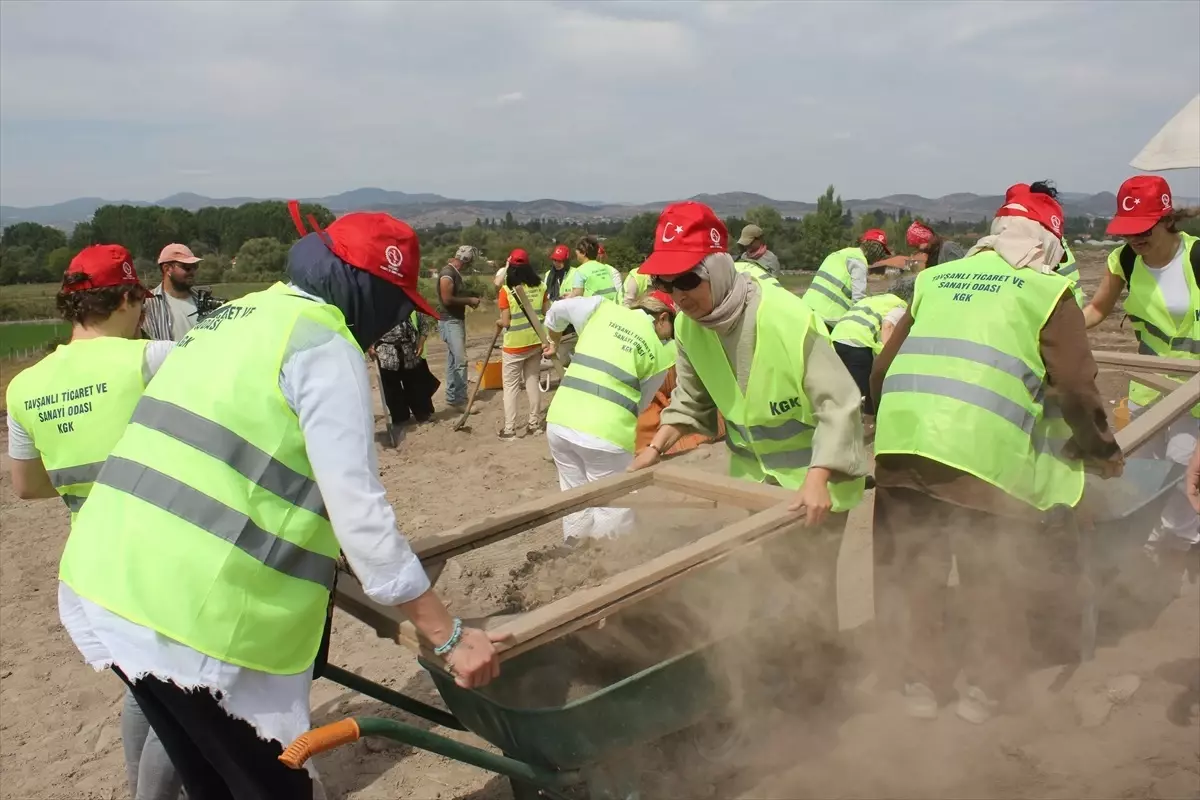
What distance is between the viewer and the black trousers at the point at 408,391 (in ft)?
29.4

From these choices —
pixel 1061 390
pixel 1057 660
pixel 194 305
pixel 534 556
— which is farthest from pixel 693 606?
pixel 194 305

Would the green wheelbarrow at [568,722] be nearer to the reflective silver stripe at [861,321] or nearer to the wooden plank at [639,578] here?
the wooden plank at [639,578]

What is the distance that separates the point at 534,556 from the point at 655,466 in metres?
0.56

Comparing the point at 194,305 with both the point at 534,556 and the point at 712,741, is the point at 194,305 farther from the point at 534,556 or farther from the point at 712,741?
the point at 712,741

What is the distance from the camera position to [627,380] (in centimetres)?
410

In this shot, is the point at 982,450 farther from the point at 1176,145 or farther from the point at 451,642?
the point at 451,642

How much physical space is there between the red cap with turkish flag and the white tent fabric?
218 centimetres

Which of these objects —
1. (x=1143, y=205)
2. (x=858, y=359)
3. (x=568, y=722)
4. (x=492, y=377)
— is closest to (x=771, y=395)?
(x=568, y=722)

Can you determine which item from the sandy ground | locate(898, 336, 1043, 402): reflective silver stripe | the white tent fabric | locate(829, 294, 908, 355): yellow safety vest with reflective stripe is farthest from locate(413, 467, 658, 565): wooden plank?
locate(829, 294, 908, 355): yellow safety vest with reflective stripe

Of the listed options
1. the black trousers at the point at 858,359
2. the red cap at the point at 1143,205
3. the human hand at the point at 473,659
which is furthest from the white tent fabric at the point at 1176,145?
the black trousers at the point at 858,359

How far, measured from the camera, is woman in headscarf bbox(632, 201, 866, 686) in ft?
8.77

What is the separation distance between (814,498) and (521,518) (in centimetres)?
91

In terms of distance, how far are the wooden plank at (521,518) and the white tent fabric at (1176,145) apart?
1852 mm

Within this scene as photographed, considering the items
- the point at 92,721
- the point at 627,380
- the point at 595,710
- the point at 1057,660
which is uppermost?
the point at 627,380
